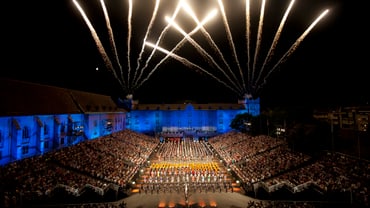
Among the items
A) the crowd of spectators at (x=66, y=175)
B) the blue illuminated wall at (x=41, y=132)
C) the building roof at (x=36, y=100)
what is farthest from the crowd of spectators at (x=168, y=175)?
the building roof at (x=36, y=100)

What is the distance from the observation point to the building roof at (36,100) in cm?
2925

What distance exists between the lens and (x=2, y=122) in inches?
1059

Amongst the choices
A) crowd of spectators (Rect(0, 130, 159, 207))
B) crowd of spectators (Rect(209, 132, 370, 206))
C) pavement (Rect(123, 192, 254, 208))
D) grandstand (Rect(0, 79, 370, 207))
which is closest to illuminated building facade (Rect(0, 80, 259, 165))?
grandstand (Rect(0, 79, 370, 207))

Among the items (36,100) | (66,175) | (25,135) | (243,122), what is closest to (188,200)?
(66,175)

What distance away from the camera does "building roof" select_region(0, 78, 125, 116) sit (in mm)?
29245

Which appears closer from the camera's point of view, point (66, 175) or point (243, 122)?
point (66, 175)

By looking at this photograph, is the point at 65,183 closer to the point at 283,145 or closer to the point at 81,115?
the point at 81,115

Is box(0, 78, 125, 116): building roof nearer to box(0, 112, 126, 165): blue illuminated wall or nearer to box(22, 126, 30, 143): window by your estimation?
box(0, 112, 126, 165): blue illuminated wall

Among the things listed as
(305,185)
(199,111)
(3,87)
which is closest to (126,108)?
(199,111)

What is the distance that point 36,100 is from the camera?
34.2 m

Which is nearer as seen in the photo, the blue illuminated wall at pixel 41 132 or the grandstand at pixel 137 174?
the grandstand at pixel 137 174

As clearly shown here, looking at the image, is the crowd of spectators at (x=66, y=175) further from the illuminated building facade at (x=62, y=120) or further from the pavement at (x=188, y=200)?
the illuminated building facade at (x=62, y=120)

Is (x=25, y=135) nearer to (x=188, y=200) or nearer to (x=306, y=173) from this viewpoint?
(x=188, y=200)

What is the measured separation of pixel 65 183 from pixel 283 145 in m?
31.1
